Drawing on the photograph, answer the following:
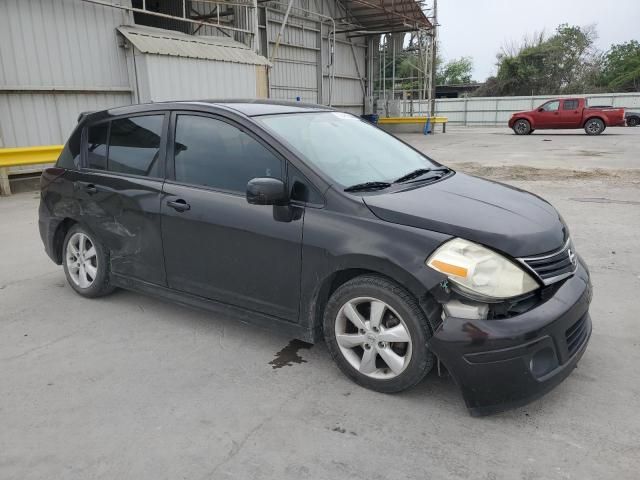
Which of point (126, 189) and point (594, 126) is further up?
point (126, 189)

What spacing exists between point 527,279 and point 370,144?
5.46ft

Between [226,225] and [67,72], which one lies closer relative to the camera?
[226,225]

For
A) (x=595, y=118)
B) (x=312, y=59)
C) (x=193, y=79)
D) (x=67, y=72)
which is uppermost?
(x=312, y=59)

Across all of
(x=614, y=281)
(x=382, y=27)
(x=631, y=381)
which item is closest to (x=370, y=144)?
(x=631, y=381)

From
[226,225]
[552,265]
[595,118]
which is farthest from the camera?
[595,118]

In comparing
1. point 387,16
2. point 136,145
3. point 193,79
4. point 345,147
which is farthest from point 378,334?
point 387,16

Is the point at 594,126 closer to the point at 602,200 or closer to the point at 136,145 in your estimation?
the point at 602,200

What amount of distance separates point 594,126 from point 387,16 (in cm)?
1072

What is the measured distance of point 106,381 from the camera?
3230 mm

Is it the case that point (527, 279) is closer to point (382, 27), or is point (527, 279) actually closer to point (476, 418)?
point (476, 418)

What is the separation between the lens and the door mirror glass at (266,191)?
3033mm

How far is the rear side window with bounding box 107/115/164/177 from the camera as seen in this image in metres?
3.93

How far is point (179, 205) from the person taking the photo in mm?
3670

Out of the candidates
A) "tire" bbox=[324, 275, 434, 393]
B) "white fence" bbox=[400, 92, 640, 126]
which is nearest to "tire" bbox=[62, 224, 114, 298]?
"tire" bbox=[324, 275, 434, 393]
